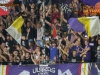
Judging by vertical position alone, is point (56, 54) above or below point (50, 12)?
below

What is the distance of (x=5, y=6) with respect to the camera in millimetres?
18359

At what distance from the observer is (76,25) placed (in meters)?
17.5

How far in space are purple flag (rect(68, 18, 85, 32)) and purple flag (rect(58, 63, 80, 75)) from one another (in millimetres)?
2528

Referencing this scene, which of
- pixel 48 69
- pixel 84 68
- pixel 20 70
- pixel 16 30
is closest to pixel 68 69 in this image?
pixel 84 68

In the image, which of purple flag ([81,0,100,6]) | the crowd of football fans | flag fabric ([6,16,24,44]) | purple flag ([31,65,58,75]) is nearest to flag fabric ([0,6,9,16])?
flag fabric ([6,16,24,44])

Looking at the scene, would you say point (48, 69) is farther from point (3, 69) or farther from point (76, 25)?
point (76, 25)

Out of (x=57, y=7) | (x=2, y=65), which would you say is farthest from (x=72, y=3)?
(x=2, y=65)

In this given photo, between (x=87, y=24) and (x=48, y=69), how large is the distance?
328cm

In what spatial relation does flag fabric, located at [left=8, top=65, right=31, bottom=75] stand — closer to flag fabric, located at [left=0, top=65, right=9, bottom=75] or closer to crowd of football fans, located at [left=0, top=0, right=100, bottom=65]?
flag fabric, located at [left=0, top=65, right=9, bottom=75]

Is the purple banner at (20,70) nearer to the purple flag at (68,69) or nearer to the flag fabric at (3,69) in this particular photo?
the flag fabric at (3,69)

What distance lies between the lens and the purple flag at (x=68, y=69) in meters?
15.7

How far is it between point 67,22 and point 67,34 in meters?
0.77

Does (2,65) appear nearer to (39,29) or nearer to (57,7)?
(39,29)

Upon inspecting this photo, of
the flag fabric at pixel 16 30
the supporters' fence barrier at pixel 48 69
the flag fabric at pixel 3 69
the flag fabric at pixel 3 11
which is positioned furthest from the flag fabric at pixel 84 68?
the flag fabric at pixel 3 11
